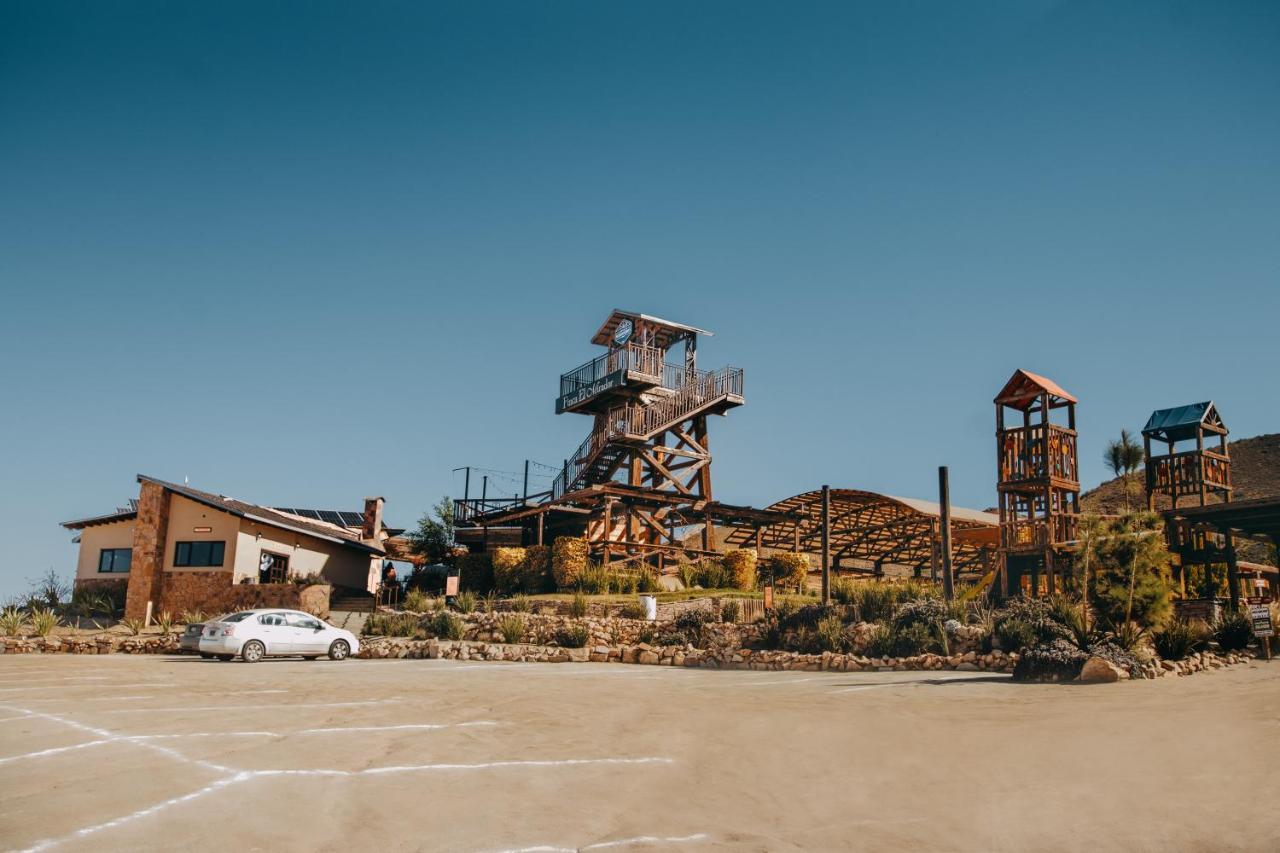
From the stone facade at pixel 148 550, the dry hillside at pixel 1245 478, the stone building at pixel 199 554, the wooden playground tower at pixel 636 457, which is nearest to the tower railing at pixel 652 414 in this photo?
the wooden playground tower at pixel 636 457

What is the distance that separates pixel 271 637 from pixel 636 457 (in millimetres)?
18000

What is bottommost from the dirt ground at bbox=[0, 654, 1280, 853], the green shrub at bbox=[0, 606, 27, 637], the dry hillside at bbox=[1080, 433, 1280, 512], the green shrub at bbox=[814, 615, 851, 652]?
the dirt ground at bbox=[0, 654, 1280, 853]

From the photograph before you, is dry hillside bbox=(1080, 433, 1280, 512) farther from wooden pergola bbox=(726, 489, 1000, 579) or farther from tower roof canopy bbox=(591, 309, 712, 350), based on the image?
tower roof canopy bbox=(591, 309, 712, 350)

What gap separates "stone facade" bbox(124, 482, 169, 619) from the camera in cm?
3694

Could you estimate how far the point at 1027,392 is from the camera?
1253 inches

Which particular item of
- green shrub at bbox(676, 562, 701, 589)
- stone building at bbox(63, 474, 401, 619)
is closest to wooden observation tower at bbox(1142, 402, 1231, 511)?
green shrub at bbox(676, 562, 701, 589)

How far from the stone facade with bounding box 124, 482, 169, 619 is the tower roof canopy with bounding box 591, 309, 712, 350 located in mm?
18498

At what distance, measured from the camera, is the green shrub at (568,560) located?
35125mm

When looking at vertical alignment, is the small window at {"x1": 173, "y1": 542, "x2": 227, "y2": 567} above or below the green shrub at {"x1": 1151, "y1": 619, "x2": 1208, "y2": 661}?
above

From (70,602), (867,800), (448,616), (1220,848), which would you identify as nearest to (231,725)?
(867,800)

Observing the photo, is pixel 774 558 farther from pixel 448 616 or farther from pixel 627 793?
pixel 627 793

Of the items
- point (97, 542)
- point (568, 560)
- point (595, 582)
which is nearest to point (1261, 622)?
point (595, 582)

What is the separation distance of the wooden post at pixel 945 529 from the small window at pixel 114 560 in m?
30.6

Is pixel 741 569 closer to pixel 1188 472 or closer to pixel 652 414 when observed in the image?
pixel 652 414
